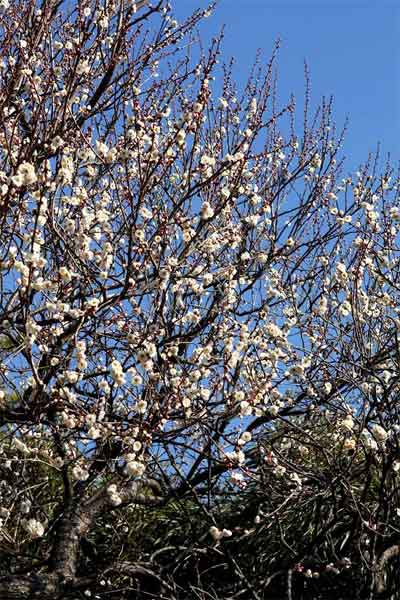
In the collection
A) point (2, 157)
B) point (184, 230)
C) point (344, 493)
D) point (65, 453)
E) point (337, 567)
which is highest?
point (2, 157)

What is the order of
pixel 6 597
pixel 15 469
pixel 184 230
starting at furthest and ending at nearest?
1. pixel 15 469
2. pixel 184 230
3. pixel 6 597

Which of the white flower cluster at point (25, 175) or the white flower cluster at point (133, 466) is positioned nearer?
the white flower cluster at point (25, 175)

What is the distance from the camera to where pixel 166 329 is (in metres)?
5.00

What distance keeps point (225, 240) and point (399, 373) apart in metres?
1.65

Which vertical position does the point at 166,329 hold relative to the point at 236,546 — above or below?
above

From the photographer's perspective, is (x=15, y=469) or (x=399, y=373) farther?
(x=15, y=469)

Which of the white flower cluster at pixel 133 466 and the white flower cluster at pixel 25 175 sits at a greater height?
the white flower cluster at pixel 25 175

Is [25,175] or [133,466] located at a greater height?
[25,175]

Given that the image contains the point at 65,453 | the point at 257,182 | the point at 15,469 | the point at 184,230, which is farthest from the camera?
the point at 257,182

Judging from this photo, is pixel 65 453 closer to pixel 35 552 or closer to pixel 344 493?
pixel 35 552

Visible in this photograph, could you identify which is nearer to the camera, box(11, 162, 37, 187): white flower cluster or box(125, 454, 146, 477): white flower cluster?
box(11, 162, 37, 187): white flower cluster

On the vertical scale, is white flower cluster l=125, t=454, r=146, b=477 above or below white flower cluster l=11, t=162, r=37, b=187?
below

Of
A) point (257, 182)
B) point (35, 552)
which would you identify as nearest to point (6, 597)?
point (35, 552)

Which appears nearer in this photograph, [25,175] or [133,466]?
[25,175]
